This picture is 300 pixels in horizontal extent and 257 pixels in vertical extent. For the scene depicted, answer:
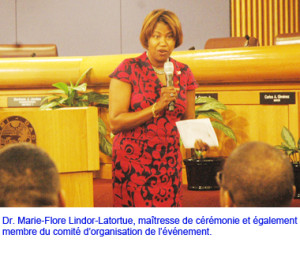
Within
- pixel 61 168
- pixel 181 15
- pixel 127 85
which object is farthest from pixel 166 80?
pixel 181 15

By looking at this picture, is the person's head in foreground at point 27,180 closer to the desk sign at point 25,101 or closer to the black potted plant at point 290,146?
the black potted plant at point 290,146

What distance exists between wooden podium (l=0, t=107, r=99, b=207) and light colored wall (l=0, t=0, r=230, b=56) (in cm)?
540

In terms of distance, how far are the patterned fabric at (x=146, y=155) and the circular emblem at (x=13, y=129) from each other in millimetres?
414

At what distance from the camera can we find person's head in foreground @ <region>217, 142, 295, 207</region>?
0.83 meters

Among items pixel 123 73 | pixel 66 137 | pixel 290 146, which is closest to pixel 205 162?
pixel 290 146

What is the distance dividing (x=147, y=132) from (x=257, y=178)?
818mm

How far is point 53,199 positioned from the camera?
33.7 inches

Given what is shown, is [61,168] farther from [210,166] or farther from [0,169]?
[210,166]

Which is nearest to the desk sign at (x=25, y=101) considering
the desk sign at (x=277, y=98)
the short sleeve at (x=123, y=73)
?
the desk sign at (x=277, y=98)

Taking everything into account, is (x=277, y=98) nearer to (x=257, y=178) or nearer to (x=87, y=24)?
(x=257, y=178)

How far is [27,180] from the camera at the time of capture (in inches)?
32.9

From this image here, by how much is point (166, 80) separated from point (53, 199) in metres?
0.84

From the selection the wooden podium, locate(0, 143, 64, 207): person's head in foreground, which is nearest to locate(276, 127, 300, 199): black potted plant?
the wooden podium
